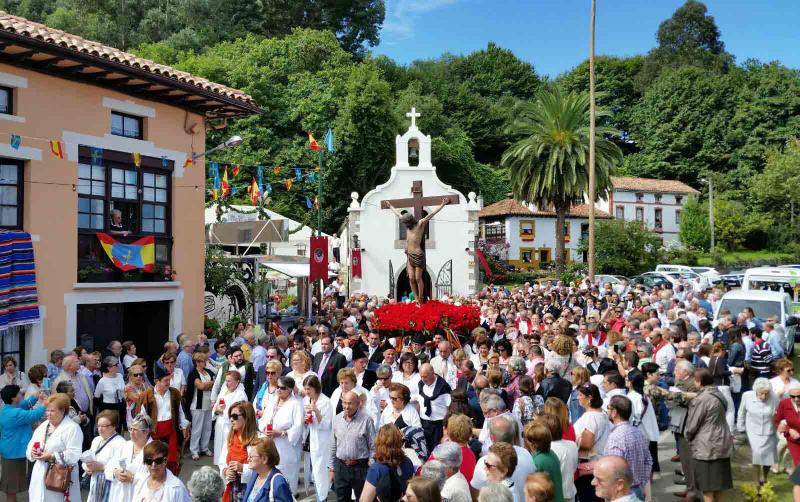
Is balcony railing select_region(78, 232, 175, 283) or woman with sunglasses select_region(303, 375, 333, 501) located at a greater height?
balcony railing select_region(78, 232, 175, 283)

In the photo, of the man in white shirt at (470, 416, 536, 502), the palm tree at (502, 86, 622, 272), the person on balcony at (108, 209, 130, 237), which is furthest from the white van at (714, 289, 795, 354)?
the palm tree at (502, 86, 622, 272)

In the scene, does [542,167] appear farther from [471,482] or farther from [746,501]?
[471,482]

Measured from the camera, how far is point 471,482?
231 inches

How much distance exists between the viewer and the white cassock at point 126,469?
6.28m

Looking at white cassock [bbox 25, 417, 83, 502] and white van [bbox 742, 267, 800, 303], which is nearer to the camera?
white cassock [bbox 25, 417, 83, 502]

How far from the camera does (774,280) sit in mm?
22047

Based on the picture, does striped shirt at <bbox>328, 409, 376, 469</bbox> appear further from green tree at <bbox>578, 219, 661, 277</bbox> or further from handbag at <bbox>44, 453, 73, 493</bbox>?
green tree at <bbox>578, 219, 661, 277</bbox>

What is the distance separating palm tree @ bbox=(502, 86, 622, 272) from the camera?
37125 millimetres

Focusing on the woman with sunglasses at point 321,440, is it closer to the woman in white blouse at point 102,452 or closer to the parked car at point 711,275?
the woman in white blouse at point 102,452

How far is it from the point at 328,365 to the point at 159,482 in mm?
5202

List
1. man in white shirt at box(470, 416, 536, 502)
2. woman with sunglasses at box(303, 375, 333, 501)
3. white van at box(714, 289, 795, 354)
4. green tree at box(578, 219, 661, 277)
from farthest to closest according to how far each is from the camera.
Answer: green tree at box(578, 219, 661, 277) → white van at box(714, 289, 795, 354) → woman with sunglasses at box(303, 375, 333, 501) → man in white shirt at box(470, 416, 536, 502)

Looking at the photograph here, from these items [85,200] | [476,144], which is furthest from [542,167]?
[85,200]

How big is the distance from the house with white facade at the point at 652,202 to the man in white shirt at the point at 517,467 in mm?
51964

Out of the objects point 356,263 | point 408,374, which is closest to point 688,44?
point 356,263
